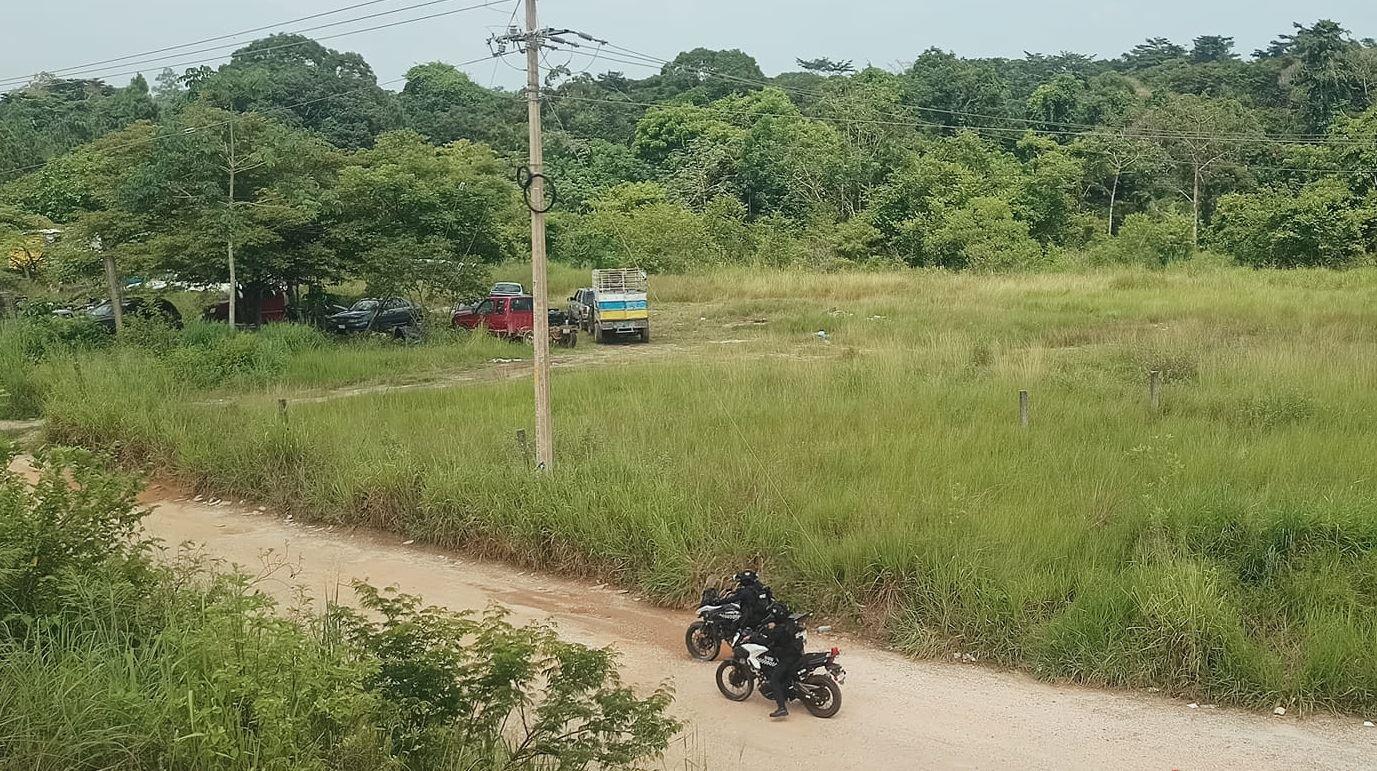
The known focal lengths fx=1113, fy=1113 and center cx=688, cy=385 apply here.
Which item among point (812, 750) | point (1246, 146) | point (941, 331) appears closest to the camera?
point (812, 750)

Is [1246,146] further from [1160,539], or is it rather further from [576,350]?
[1160,539]

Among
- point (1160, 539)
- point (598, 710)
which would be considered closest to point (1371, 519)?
point (1160, 539)

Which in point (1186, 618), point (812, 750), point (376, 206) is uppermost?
point (376, 206)

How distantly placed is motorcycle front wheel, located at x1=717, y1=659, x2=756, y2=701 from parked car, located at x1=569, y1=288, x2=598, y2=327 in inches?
864

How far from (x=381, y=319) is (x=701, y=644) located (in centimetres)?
2221

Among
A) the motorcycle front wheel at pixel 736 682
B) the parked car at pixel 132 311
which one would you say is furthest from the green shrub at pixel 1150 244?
the motorcycle front wheel at pixel 736 682

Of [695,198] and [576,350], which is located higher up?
[695,198]

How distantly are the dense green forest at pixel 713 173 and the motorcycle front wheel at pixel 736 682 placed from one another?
8.63m

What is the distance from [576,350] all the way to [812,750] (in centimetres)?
2050

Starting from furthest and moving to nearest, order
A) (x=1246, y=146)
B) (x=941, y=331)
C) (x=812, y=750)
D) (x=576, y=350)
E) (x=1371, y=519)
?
1. (x=1246, y=146)
2. (x=576, y=350)
3. (x=941, y=331)
4. (x=1371, y=519)
5. (x=812, y=750)

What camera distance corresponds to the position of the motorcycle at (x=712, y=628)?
812 centimetres

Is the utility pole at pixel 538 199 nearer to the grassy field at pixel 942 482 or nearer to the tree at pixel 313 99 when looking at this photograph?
→ the grassy field at pixel 942 482

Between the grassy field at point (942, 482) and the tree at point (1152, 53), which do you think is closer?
the grassy field at point (942, 482)

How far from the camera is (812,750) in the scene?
722 centimetres
